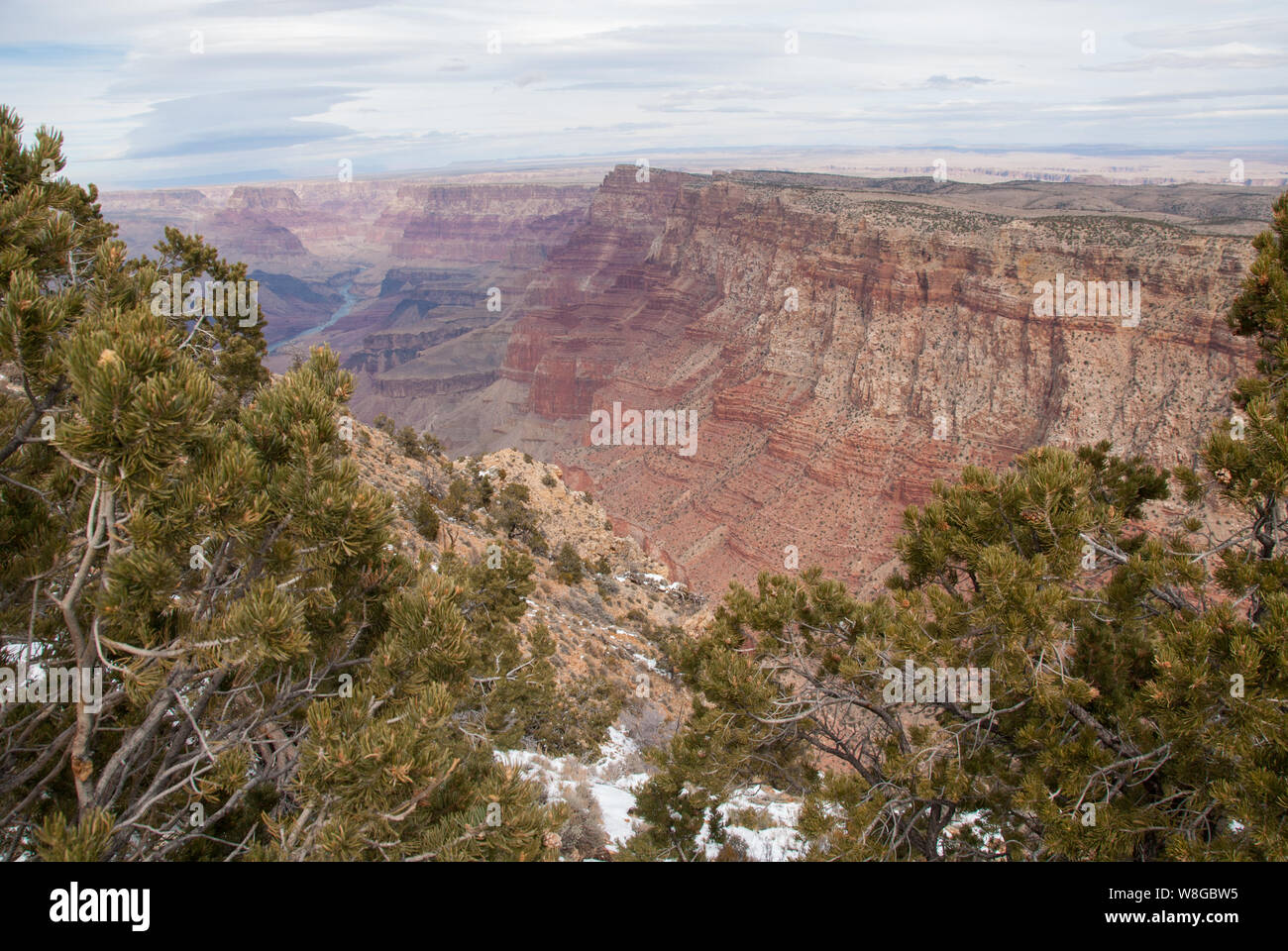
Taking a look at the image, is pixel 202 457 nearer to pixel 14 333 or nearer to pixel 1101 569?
pixel 14 333

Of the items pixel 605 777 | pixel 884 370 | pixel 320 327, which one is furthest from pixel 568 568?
pixel 320 327

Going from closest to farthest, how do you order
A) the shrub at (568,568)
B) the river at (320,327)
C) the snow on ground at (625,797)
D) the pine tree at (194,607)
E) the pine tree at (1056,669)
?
the pine tree at (194,607), the pine tree at (1056,669), the snow on ground at (625,797), the shrub at (568,568), the river at (320,327)

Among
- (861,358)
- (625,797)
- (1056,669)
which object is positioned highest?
(861,358)

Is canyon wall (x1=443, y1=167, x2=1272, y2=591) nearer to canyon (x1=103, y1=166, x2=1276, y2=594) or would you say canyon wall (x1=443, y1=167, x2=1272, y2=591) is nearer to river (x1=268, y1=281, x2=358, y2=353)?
canyon (x1=103, y1=166, x2=1276, y2=594)

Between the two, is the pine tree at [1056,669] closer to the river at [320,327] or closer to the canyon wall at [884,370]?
the canyon wall at [884,370]

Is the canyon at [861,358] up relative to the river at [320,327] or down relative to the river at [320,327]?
down

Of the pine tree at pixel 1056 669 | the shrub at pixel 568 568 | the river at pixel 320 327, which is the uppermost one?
the river at pixel 320 327

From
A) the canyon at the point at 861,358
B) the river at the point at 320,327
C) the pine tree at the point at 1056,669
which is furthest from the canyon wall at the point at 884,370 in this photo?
the river at the point at 320,327

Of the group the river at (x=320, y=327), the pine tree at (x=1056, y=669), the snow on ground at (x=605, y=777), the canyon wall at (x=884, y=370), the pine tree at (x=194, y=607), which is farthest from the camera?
the river at (x=320, y=327)

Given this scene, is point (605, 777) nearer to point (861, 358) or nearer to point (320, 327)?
point (861, 358)

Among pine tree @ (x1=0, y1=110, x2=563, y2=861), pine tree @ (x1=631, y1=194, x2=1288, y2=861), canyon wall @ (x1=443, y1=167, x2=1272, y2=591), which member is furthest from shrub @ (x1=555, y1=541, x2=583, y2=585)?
pine tree @ (x1=0, y1=110, x2=563, y2=861)
